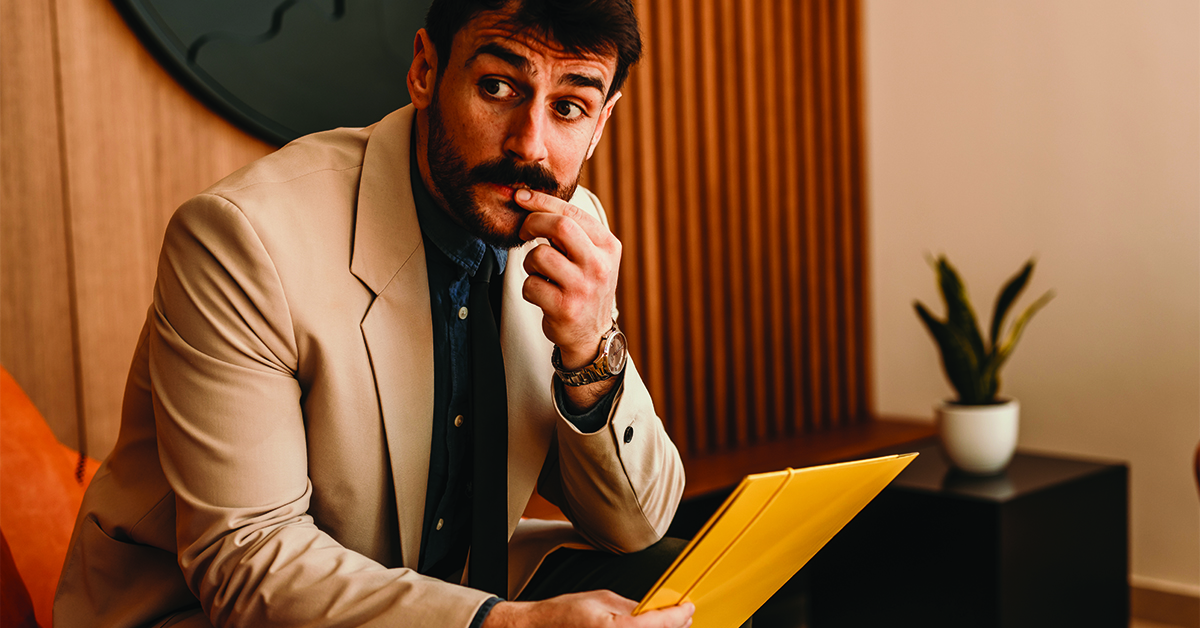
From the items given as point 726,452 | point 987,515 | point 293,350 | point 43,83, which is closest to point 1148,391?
point 987,515

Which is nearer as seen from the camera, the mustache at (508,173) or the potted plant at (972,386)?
the mustache at (508,173)

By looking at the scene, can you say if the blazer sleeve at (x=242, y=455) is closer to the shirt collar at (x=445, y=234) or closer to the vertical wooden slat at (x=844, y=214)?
the shirt collar at (x=445, y=234)

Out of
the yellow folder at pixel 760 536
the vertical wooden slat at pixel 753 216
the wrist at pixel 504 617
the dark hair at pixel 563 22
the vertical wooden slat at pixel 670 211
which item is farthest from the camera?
the vertical wooden slat at pixel 753 216

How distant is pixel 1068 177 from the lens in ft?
8.86

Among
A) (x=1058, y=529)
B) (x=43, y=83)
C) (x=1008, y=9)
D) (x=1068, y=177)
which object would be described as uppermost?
(x=1008, y=9)

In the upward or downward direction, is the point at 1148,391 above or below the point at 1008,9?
below

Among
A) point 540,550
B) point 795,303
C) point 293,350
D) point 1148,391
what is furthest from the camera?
point 795,303

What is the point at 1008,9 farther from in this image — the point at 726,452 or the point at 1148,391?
the point at 726,452

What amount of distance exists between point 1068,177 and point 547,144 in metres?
2.22

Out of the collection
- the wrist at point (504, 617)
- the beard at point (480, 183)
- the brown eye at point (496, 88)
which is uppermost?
the brown eye at point (496, 88)

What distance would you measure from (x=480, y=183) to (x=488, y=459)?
13.6 inches

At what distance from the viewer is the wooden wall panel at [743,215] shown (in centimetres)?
259

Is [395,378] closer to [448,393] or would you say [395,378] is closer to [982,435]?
[448,393]

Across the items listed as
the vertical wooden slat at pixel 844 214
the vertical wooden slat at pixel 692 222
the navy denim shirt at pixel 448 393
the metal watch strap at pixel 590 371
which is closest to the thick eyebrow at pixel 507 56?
the navy denim shirt at pixel 448 393
